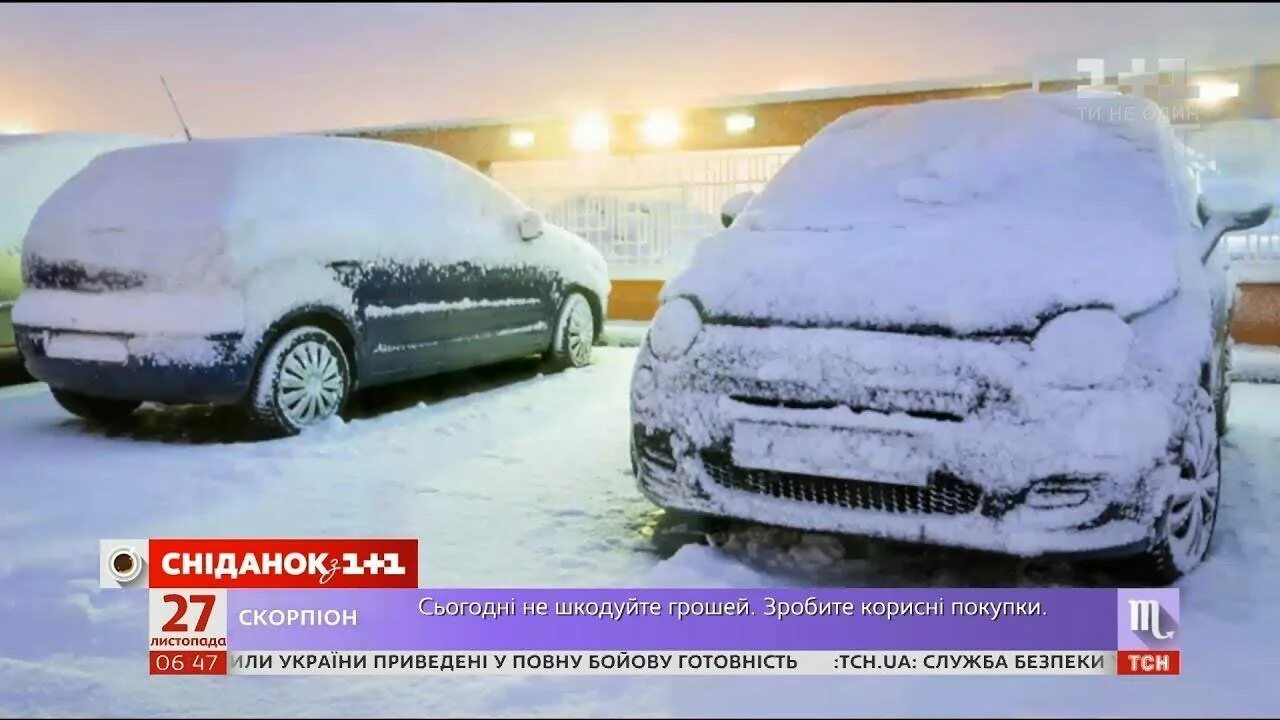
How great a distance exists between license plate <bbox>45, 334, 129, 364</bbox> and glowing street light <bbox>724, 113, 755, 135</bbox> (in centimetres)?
636


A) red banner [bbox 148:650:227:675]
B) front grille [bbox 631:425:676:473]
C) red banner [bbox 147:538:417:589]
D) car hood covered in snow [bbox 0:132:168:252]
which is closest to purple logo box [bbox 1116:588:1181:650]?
front grille [bbox 631:425:676:473]

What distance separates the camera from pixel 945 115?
339cm

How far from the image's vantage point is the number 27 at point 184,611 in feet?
6.45

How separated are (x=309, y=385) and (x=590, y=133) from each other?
6152mm

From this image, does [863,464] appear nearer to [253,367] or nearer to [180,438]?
[253,367]

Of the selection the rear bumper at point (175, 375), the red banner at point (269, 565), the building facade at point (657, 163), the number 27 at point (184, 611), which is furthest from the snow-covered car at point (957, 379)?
the building facade at point (657, 163)

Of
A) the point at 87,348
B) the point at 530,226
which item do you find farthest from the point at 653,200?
the point at 87,348

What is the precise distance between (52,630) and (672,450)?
1382 mm

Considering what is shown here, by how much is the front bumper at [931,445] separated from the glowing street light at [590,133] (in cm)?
755

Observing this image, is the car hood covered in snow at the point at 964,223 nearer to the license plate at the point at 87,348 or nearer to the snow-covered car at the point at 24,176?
the license plate at the point at 87,348

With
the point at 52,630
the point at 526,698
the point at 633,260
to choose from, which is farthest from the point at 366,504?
the point at 633,260

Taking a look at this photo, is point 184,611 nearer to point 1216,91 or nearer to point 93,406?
point 93,406

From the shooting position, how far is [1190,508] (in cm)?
236

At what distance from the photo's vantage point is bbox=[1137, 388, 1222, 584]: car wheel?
2.23 metres
